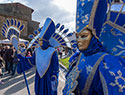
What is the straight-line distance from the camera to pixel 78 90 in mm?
1094

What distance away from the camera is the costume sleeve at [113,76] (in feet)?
2.58

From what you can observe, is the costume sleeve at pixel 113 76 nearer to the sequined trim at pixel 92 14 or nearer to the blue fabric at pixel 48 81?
the sequined trim at pixel 92 14

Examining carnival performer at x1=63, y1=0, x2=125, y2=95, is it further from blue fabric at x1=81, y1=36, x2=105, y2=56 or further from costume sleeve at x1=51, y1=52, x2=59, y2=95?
costume sleeve at x1=51, y1=52, x2=59, y2=95

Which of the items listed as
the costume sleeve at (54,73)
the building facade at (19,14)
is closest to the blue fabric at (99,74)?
the costume sleeve at (54,73)

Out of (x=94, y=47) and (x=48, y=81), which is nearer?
(x=94, y=47)

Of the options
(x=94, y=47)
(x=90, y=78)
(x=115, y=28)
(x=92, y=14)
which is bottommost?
(x=90, y=78)

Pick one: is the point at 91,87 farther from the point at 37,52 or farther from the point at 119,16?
the point at 37,52

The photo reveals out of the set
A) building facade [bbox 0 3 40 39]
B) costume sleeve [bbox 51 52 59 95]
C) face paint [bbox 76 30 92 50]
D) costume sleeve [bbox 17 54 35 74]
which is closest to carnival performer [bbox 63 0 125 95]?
face paint [bbox 76 30 92 50]

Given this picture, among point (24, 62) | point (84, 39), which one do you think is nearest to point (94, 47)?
point (84, 39)

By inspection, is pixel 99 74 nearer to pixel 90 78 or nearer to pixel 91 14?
pixel 90 78

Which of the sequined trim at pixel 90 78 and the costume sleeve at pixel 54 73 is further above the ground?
the sequined trim at pixel 90 78

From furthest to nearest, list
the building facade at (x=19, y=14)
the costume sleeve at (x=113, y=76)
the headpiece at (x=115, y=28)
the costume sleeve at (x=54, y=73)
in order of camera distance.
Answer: the building facade at (x=19, y=14) < the costume sleeve at (x=54, y=73) < the headpiece at (x=115, y=28) < the costume sleeve at (x=113, y=76)

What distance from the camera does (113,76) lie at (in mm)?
812

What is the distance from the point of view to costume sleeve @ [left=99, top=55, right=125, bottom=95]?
79 cm
